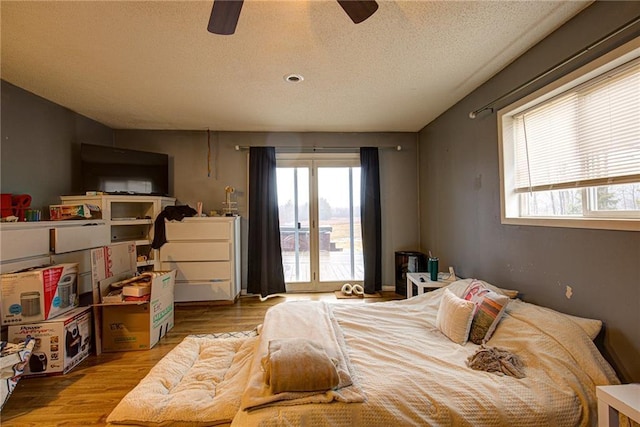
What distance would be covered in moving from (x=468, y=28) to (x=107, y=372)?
371 centimetres

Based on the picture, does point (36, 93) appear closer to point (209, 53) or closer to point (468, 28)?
point (209, 53)

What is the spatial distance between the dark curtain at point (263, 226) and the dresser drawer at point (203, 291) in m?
0.40

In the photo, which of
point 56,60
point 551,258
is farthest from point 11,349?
point 551,258

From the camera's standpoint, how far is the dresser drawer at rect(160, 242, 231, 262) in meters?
3.56

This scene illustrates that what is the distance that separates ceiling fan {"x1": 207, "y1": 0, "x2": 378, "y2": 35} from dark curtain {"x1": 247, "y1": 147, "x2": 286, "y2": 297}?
262 cm

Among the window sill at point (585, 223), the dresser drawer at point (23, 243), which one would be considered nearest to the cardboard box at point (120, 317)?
the dresser drawer at point (23, 243)

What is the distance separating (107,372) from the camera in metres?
2.17

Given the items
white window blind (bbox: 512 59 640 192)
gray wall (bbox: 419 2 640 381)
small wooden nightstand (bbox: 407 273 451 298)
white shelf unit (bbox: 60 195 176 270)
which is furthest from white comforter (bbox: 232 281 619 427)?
white shelf unit (bbox: 60 195 176 270)

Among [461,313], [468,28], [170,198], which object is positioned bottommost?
[461,313]

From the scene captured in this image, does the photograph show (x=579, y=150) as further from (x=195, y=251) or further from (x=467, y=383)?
(x=195, y=251)

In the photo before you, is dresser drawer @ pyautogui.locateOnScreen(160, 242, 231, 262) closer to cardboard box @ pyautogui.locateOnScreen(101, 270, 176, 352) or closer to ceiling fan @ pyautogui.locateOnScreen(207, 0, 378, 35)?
cardboard box @ pyautogui.locateOnScreen(101, 270, 176, 352)

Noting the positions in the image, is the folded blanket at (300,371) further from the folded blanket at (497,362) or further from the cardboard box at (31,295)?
the cardboard box at (31,295)

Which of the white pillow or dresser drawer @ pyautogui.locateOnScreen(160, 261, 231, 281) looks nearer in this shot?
the white pillow

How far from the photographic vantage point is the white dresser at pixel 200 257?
141 inches
